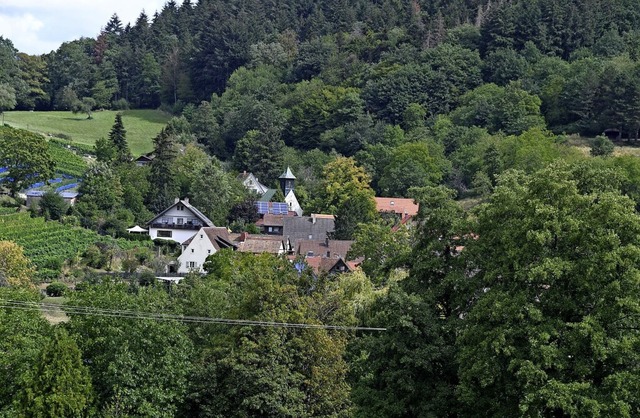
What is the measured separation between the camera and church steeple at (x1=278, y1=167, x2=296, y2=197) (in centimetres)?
8331

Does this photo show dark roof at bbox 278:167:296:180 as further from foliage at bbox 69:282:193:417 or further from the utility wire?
foliage at bbox 69:282:193:417

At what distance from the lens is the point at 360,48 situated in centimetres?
11262

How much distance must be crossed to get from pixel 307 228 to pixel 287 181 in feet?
51.6

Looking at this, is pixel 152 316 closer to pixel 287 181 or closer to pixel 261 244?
pixel 261 244

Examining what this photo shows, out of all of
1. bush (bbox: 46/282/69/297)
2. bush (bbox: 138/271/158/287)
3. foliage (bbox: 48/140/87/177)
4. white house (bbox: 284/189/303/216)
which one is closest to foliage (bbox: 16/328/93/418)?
bush (bbox: 46/282/69/297)

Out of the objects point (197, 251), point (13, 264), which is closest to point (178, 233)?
point (197, 251)

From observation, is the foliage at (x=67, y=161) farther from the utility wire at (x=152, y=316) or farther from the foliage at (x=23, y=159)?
the utility wire at (x=152, y=316)

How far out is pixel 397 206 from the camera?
7200 centimetres

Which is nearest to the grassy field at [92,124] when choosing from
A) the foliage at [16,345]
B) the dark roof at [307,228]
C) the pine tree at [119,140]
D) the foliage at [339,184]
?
the pine tree at [119,140]

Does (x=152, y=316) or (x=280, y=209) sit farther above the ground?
(x=152, y=316)

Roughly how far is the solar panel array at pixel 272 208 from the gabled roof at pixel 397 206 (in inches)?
334

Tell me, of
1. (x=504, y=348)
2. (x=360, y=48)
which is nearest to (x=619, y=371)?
(x=504, y=348)

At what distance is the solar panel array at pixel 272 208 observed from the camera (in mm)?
76162

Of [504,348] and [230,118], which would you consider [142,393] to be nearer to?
[504,348]
